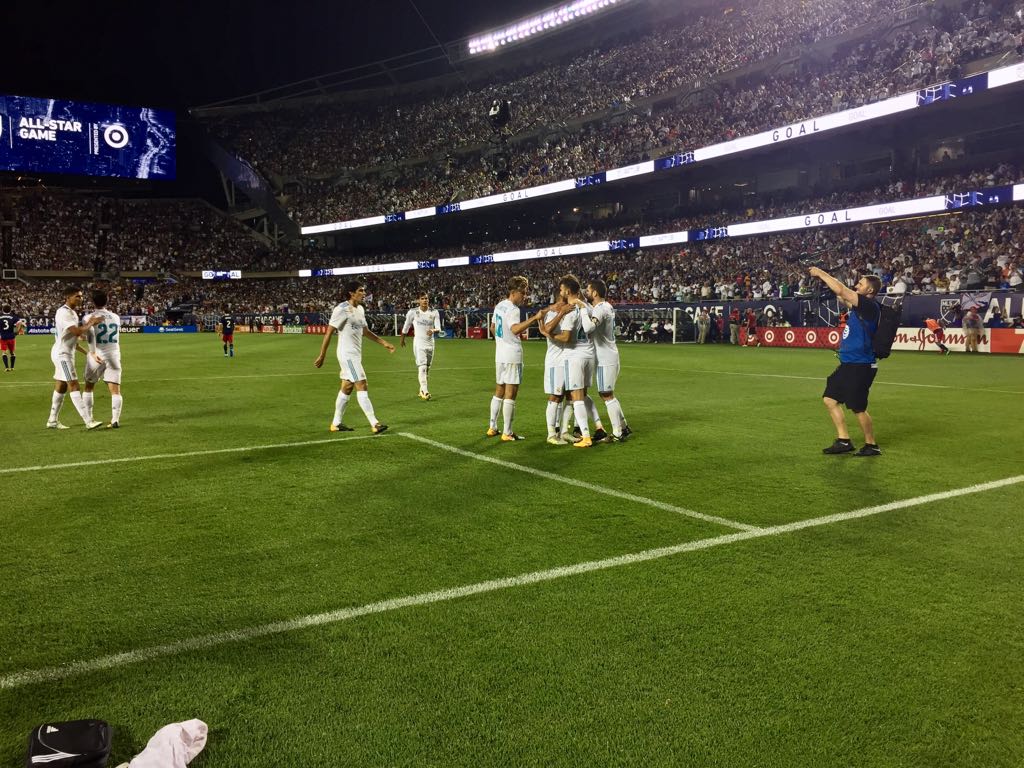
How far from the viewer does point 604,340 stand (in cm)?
951

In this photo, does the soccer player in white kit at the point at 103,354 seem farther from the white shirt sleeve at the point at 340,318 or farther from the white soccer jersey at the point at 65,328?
the white shirt sleeve at the point at 340,318

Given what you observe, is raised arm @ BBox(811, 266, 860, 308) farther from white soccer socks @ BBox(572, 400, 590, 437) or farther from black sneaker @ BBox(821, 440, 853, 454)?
white soccer socks @ BBox(572, 400, 590, 437)

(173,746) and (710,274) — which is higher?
(710,274)

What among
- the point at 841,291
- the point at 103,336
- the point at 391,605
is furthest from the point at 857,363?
the point at 103,336

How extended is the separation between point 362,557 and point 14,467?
5.78m

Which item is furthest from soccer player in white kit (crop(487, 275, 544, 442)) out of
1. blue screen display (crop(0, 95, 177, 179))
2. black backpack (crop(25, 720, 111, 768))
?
blue screen display (crop(0, 95, 177, 179))

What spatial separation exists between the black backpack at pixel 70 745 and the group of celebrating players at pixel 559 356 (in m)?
6.59

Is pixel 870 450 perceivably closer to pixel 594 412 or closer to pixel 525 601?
pixel 594 412

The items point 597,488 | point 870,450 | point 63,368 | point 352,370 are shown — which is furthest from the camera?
point 63,368

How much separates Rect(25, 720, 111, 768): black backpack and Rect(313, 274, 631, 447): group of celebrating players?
659 cm

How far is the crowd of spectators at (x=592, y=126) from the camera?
33.5m

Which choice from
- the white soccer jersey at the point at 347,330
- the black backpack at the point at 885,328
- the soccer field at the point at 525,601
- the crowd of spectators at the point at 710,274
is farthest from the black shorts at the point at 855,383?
the crowd of spectators at the point at 710,274

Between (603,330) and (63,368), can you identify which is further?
(63,368)

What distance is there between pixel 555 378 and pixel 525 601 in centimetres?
521
